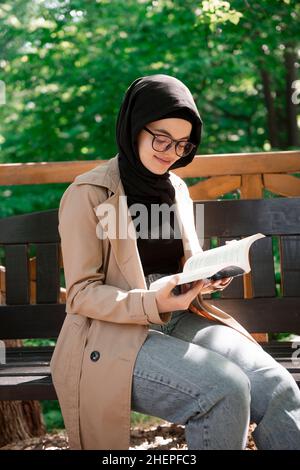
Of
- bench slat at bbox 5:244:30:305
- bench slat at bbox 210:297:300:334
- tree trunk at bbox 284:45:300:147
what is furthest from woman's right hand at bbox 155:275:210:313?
tree trunk at bbox 284:45:300:147

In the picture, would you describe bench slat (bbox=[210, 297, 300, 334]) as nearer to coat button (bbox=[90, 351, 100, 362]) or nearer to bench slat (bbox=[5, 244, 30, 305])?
bench slat (bbox=[5, 244, 30, 305])

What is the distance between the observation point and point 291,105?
9.70 m

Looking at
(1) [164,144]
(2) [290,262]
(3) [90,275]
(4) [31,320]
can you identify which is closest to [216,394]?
(3) [90,275]

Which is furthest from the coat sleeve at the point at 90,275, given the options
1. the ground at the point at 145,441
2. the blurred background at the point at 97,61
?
the blurred background at the point at 97,61

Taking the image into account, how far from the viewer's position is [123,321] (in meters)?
2.58

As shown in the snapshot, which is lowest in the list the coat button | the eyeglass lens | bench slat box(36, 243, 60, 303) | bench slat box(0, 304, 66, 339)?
bench slat box(0, 304, 66, 339)

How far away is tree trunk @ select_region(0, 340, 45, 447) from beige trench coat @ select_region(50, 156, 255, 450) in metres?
2.20

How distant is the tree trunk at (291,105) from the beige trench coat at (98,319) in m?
6.48

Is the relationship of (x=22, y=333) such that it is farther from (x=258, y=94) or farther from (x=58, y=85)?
(x=258, y=94)

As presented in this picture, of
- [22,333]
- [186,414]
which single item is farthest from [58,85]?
[186,414]

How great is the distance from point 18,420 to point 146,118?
111 inches

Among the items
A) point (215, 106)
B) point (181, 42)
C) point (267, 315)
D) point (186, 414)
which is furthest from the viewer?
point (215, 106)

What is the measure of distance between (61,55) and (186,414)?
6.31 m

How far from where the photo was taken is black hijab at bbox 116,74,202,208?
8.99 ft
